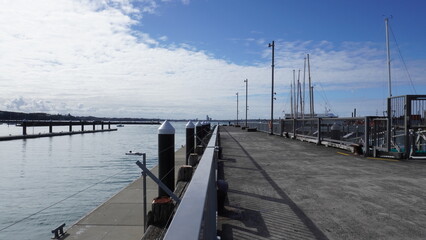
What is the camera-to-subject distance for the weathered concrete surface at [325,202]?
15.7ft

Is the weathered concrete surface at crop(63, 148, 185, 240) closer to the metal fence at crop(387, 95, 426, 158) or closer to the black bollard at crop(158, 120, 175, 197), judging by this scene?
the black bollard at crop(158, 120, 175, 197)

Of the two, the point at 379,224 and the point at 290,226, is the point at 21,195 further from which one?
the point at 379,224

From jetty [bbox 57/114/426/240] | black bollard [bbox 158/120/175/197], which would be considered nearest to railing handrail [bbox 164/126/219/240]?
jetty [bbox 57/114/426/240]

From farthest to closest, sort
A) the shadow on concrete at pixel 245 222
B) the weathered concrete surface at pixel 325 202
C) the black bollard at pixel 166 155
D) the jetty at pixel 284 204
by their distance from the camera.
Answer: the black bollard at pixel 166 155, the weathered concrete surface at pixel 325 202, the shadow on concrete at pixel 245 222, the jetty at pixel 284 204

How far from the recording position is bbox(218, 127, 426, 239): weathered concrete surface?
4.77m

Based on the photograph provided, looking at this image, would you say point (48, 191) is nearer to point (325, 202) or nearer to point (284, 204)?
A: point (284, 204)

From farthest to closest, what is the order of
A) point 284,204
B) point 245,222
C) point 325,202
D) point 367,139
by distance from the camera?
1. point 367,139
2. point 325,202
3. point 284,204
4. point 245,222

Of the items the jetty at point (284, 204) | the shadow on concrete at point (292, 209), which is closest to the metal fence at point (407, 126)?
the jetty at point (284, 204)

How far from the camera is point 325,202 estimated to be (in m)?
6.33

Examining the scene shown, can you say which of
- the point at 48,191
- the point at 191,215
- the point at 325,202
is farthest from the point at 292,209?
the point at 48,191

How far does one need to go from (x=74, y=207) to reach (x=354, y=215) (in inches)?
394

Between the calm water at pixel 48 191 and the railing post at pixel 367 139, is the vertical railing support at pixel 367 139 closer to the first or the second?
the railing post at pixel 367 139

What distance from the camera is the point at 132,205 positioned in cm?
1026

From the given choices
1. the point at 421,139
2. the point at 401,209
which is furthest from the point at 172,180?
the point at 421,139
